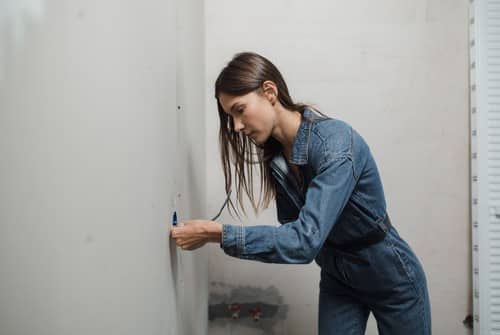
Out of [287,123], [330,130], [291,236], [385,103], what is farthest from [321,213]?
[385,103]

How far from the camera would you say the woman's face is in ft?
3.27

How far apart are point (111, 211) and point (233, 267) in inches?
58.2

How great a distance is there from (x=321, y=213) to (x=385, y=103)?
1196mm

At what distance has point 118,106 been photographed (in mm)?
467

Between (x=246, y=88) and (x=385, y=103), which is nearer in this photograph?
(x=246, y=88)

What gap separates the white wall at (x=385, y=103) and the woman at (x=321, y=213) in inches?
25.3

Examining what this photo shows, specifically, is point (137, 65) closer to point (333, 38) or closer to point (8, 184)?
point (8, 184)

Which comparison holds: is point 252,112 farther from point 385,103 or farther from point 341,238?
point 385,103

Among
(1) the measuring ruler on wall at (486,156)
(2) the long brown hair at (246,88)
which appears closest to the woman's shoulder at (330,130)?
(2) the long brown hair at (246,88)

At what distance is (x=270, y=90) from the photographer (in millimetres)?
1021

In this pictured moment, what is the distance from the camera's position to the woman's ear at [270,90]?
1.01 meters

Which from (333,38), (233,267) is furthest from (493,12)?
(233,267)

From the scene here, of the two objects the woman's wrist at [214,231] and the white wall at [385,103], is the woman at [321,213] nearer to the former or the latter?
the woman's wrist at [214,231]

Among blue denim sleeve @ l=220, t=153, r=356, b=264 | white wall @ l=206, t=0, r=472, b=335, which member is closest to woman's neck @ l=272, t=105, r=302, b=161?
blue denim sleeve @ l=220, t=153, r=356, b=264
